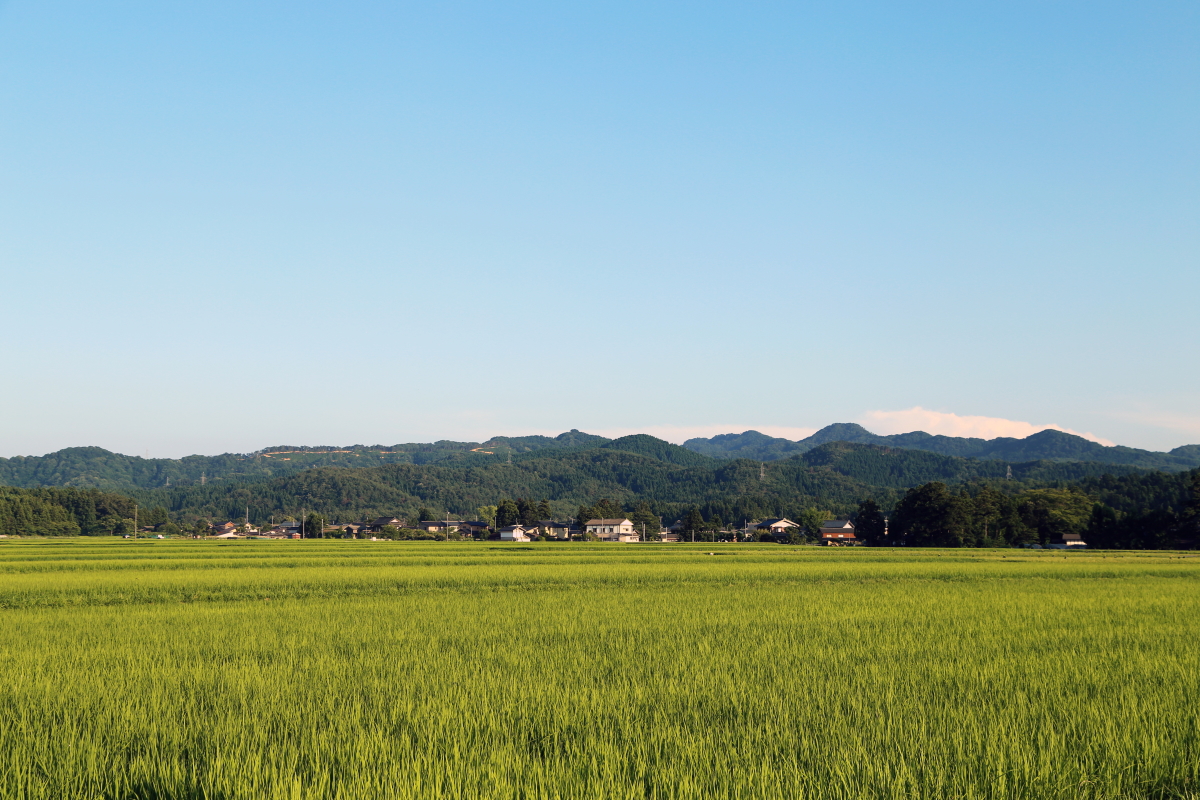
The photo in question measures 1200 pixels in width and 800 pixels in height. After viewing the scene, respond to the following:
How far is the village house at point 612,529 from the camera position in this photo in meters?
139

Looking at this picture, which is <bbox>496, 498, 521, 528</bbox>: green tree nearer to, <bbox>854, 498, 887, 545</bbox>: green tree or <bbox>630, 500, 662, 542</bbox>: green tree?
<bbox>630, 500, 662, 542</bbox>: green tree

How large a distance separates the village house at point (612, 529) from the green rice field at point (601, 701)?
119m

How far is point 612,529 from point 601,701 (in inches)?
5247

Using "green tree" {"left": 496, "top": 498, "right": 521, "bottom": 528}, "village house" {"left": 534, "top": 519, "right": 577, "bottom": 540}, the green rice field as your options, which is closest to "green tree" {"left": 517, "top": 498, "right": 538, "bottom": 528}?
"green tree" {"left": 496, "top": 498, "right": 521, "bottom": 528}

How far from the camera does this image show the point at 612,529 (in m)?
140

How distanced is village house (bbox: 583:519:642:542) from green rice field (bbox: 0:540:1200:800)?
11897 cm

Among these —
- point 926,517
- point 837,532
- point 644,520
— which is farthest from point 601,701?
point 644,520

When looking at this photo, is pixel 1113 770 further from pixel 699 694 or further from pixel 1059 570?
pixel 1059 570

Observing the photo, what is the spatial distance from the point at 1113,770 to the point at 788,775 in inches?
111

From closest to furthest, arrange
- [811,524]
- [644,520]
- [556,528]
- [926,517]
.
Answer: [926,517] < [811,524] < [644,520] < [556,528]

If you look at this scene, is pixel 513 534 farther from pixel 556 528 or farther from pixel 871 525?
pixel 871 525

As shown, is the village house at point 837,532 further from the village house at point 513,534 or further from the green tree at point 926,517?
the village house at point 513,534

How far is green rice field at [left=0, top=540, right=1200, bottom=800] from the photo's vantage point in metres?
6.11

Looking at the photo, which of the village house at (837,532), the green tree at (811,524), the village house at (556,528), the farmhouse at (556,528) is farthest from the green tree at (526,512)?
the village house at (837,532)
